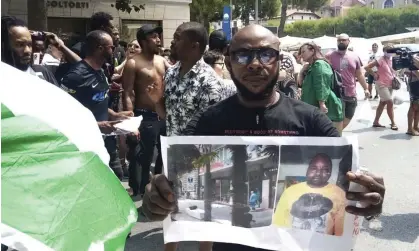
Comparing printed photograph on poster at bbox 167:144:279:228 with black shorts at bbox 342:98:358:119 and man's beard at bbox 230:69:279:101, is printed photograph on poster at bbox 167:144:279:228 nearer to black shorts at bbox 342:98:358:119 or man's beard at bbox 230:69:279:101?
man's beard at bbox 230:69:279:101

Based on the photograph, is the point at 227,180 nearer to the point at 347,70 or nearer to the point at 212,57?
the point at 212,57

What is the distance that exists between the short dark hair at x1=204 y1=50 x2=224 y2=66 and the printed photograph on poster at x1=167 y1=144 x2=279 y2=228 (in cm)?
326

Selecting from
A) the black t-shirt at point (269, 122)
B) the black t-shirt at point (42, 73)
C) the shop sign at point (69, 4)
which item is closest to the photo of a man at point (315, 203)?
the black t-shirt at point (269, 122)

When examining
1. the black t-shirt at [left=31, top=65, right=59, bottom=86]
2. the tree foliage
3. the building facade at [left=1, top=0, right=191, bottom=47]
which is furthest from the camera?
the tree foliage

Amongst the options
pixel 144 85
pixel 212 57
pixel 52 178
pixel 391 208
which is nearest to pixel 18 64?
pixel 52 178

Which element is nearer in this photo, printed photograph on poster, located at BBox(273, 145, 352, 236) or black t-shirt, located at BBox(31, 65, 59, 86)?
printed photograph on poster, located at BBox(273, 145, 352, 236)

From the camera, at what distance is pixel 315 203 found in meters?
1.59

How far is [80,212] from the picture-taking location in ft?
3.31

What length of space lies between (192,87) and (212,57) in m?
1.45

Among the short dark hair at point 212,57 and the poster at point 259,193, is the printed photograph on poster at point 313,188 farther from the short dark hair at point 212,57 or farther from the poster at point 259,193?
the short dark hair at point 212,57

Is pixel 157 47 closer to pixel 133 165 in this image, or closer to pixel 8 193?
pixel 133 165

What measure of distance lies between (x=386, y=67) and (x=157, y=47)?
243 inches

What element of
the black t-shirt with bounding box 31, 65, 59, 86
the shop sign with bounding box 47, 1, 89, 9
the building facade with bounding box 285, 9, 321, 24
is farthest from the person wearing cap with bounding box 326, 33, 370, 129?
the building facade with bounding box 285, 9, 321, 24

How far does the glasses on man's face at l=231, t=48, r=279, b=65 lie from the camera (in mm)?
1819
